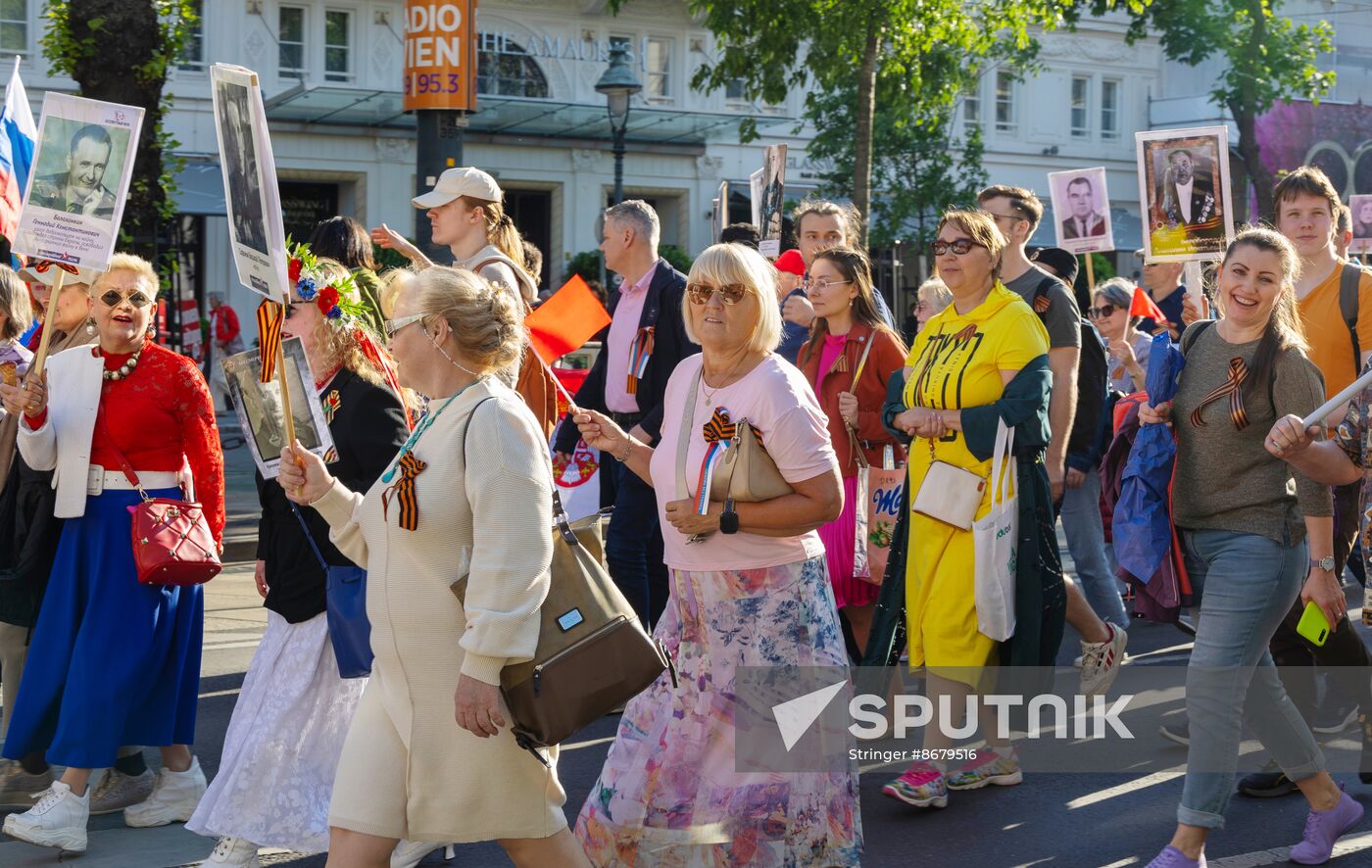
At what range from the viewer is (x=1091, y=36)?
124 ft

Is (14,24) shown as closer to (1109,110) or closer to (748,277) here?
(1109,110)

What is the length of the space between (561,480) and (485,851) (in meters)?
2.75

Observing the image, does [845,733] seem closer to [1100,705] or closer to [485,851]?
[485,851]

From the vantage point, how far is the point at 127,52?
11648mm

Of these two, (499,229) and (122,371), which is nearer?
(122,371)

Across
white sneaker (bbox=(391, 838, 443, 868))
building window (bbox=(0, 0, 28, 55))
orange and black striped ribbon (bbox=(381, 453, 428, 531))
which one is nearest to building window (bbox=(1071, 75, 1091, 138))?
building window (bbox=(0, 0, 28, 55))

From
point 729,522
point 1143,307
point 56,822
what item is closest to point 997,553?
point 729,522

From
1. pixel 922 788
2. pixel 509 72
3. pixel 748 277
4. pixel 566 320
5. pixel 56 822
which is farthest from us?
pixel 509 72

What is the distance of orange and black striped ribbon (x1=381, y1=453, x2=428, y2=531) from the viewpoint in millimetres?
3529

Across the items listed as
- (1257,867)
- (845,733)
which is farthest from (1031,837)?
(845,733)

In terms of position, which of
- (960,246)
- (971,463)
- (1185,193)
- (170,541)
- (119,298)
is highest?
(1185,193)

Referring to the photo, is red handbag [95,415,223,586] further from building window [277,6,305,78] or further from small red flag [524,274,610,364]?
building window [277,6,305,78]

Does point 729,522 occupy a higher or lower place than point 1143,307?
lower

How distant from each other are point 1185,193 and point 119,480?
5.03m
